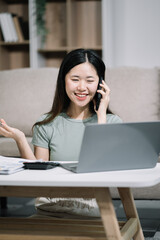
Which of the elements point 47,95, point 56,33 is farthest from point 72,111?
point 56,33

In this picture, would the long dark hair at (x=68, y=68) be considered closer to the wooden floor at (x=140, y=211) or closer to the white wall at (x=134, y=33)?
the wooden floor at (x=140, y=211)

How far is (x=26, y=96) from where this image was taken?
3.18 m

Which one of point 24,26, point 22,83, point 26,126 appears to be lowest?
point 26,126

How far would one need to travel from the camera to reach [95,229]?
4.71 ft

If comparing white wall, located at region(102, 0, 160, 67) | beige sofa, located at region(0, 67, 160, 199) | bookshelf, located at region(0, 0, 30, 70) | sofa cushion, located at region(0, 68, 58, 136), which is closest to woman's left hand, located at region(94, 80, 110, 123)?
beige sofa, located at region(0, 67, 160, 199)

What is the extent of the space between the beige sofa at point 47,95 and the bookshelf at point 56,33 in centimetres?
112

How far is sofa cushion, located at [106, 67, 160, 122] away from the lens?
2.90 m

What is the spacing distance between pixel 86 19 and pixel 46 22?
41 cm

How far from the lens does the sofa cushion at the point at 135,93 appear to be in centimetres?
290

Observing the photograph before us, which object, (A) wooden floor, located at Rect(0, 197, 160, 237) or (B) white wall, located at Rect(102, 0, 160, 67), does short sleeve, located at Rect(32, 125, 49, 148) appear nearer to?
(A) wooden floor, located at Rect(0, 197, 160, 237)

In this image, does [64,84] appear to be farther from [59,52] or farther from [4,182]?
[59,52]

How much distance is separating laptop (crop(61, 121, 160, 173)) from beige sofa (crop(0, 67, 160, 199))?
155 cm

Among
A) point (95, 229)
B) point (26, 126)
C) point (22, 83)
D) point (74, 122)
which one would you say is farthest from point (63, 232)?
point (22, 83)

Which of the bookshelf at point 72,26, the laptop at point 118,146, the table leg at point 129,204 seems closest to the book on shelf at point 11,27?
the bookshelf at point 72,26
